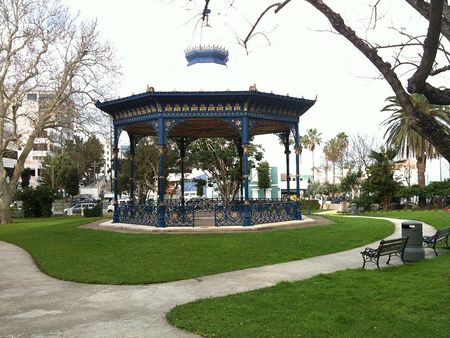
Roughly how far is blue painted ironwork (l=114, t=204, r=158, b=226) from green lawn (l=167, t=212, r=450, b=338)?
12.0 metres

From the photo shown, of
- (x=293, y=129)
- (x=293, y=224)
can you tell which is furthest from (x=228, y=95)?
(x=293, y=224)

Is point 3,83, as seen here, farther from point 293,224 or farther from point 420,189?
point 420,189

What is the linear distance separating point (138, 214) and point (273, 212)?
6078mm

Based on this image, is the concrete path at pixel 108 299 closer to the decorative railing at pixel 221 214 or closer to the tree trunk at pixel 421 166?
the decorative railing at pixel 221 214

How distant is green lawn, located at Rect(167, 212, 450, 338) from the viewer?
21.4 ft

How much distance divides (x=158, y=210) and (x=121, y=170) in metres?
35.1

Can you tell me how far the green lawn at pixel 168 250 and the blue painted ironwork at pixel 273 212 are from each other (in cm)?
188

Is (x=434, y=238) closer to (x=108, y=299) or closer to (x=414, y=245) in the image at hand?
(x=414, y=245)

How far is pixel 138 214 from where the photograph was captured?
871 inches

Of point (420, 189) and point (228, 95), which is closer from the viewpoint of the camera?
point (228, 95)

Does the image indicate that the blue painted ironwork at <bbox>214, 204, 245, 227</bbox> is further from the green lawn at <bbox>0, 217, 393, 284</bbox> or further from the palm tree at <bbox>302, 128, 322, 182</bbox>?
the palm tree at <bbox>302, 128, 322, 182</bbox>

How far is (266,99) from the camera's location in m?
21.5

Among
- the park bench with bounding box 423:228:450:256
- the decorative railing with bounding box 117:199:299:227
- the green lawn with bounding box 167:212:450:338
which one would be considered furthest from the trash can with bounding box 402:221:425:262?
the decorative railing with bounding box 117:199:299:227

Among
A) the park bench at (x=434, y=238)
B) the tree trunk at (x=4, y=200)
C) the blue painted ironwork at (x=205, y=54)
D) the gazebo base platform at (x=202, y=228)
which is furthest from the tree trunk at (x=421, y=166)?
the tree trunk at (x=4, y=200)
